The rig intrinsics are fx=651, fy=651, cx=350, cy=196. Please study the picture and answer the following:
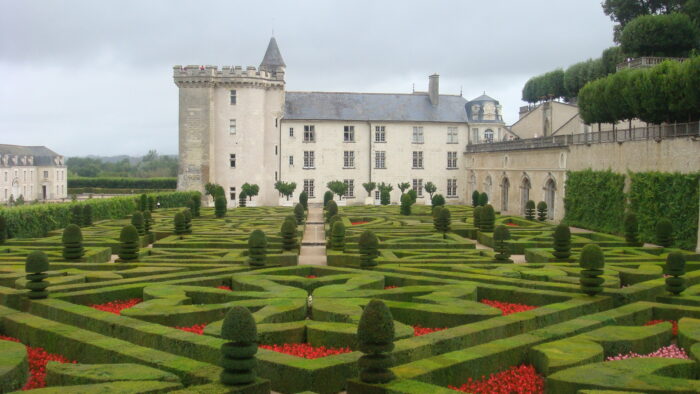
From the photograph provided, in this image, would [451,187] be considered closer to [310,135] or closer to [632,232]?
[310,135]

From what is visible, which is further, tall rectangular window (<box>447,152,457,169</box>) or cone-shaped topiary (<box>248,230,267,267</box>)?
tall rectangular window (<box>447,152,457,169</box>)

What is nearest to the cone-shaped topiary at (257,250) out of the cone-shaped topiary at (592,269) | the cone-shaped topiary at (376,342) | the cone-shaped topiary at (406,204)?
the cone-shaped topiary at (592,269)

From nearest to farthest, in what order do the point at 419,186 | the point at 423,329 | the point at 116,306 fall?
the point at 423,329 → the point at 116,306 → the point at 419,186

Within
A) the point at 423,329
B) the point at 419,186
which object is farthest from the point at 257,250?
the point at 419,186

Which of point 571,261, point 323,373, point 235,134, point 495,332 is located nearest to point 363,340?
point 323,373

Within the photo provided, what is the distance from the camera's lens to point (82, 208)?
32.7m

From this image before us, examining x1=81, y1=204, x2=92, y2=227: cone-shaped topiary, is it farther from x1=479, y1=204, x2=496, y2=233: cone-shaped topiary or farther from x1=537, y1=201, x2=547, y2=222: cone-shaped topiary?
x1=537, y1=201, x2=547, y2=222: cone-shaped topiary

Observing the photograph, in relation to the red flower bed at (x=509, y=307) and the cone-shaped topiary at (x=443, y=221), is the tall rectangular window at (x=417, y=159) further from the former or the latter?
the red flower bed at (x=509, y=307)

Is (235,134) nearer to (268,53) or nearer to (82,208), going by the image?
(268,53)

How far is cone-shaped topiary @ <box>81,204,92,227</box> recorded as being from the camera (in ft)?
106

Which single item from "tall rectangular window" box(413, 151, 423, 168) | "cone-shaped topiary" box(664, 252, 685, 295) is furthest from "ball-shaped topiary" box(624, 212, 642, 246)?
"tall rectangular window" box(413, 151, 423, 168)

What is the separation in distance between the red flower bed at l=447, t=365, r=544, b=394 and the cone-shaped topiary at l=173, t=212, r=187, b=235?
1938 centimetres

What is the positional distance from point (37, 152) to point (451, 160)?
181ft

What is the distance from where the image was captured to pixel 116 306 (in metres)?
14.5
